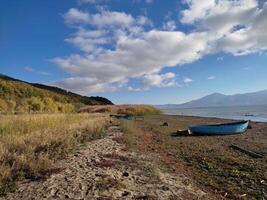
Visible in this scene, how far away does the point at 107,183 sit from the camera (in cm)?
723

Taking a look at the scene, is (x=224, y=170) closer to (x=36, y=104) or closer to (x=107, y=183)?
(x=107, y=183)

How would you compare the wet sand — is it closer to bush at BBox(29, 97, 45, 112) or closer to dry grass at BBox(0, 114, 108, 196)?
dry grass at BBox(0, 114, 108, 196)

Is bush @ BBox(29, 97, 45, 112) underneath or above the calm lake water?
above

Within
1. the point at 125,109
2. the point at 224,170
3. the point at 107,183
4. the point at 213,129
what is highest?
the point at 125,109

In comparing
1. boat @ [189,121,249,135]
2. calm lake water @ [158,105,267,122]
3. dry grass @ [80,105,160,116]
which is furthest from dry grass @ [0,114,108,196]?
dry grass @ [80,105,160,116]

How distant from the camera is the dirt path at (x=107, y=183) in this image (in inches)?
259

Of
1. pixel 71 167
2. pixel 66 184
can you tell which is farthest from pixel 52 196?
pixel 71 167

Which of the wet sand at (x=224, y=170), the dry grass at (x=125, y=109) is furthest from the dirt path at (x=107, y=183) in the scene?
the dry grass at (x=125, y=109)

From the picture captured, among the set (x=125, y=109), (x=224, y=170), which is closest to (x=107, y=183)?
(x=224, y=170)

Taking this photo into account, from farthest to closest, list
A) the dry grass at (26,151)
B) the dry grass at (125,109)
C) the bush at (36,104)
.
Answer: the dry grass at (125,109)
the bush at (36,104)
the dry grass at (26,151)

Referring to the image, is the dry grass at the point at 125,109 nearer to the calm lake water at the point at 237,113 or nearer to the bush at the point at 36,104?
the calm lake water at the point at 237,113

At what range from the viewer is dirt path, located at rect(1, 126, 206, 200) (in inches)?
259

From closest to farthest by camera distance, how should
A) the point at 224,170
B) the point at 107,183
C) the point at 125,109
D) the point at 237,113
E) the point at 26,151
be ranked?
the point at 107,183 < the point at 26,151 < the point at 224,170 < the point at 125,109 < the point at 237,113

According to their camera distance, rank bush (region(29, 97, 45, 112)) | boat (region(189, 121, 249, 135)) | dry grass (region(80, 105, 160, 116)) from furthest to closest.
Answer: dry grass (region(80, 105, 160, 116)) → bush (region(29, 97, 45, 112)) → boat (region(189, 121, 249, 135))
